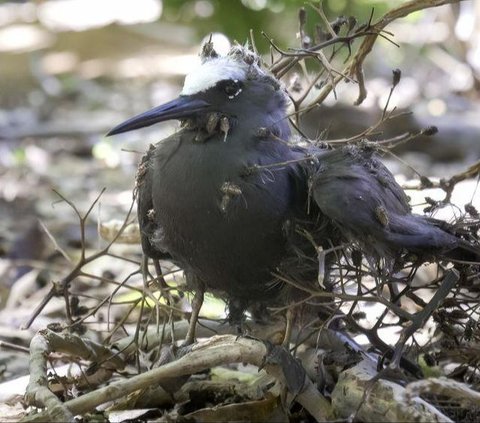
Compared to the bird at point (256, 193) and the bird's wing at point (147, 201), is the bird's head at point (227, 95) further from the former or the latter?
the bird's wing at point (147, 201)

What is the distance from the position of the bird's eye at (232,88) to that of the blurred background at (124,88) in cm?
64

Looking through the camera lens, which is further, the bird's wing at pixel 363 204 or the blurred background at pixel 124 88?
the blurred background at pixel 124 88

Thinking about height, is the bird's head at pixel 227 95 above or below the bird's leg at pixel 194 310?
above

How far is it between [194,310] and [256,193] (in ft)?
1.82

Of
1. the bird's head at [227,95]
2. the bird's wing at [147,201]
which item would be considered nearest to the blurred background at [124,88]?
the bird's wing at [147,201]

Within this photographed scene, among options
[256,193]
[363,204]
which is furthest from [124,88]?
[363,204]

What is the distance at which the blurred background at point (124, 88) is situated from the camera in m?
5.92

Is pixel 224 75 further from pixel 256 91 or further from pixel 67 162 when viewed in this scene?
pixel 67 162

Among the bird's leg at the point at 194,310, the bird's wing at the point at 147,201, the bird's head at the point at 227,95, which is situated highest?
the bird's head at the point at 227,95

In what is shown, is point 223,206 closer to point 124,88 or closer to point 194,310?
point 194,310

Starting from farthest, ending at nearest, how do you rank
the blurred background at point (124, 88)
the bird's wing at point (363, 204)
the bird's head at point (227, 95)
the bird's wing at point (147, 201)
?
the blurred background at point (124, 88) → the bird's wing at point (147, 201) → the bird's head at point (227, 95) → the bird's wing at point (363, 204)

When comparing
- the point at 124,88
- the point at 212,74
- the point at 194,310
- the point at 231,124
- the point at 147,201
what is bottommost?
the point at 194,310

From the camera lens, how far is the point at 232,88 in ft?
8.62

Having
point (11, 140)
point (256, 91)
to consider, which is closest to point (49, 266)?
point (256, 91)
